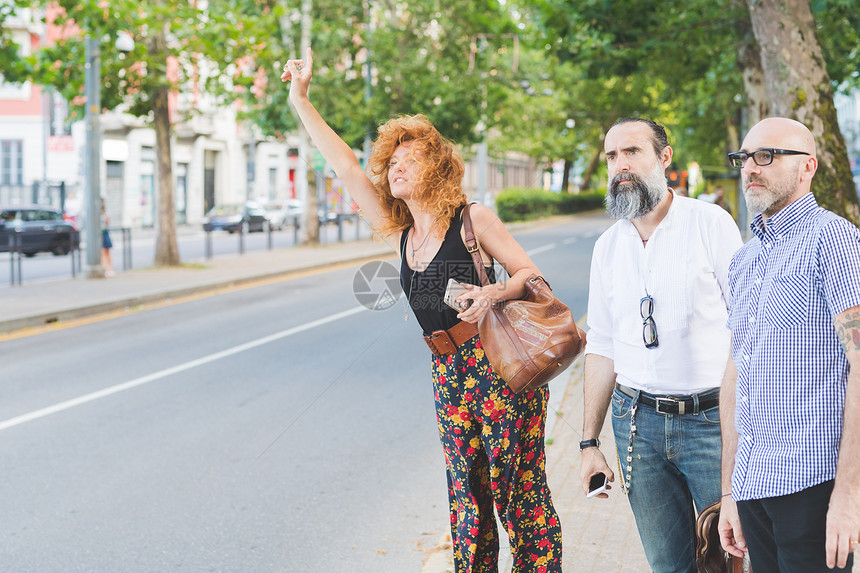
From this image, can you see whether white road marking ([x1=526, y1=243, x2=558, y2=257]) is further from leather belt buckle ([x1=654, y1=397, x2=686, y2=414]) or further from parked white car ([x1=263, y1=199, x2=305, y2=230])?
leather belt buckle ([x1=654, y1=397, x2=686, y2=414])

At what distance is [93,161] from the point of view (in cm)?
1797

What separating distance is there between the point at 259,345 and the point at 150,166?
125 feet

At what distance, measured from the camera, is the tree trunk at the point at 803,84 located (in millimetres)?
7895

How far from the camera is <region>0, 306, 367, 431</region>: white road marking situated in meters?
7.41

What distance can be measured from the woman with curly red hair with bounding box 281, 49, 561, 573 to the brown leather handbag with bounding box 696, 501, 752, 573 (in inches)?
28.7

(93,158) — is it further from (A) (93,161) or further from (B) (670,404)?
(B) (670,404)

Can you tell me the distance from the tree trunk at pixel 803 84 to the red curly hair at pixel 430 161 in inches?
217

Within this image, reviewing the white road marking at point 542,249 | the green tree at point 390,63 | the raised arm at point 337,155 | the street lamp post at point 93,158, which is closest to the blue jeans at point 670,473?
the raised arm at point 337,155

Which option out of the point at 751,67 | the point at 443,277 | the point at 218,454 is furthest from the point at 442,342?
the point at 751,67

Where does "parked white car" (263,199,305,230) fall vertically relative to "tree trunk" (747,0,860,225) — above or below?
below

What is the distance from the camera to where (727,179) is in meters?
24.5

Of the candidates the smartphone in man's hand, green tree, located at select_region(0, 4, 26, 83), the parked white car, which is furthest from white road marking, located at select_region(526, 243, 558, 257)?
the smartphone in man's hand

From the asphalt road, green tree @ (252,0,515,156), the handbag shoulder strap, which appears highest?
green tree @ (252,0,515,156)

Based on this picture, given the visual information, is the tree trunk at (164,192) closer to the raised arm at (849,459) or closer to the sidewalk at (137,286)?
the sidewalk at (137,286)
